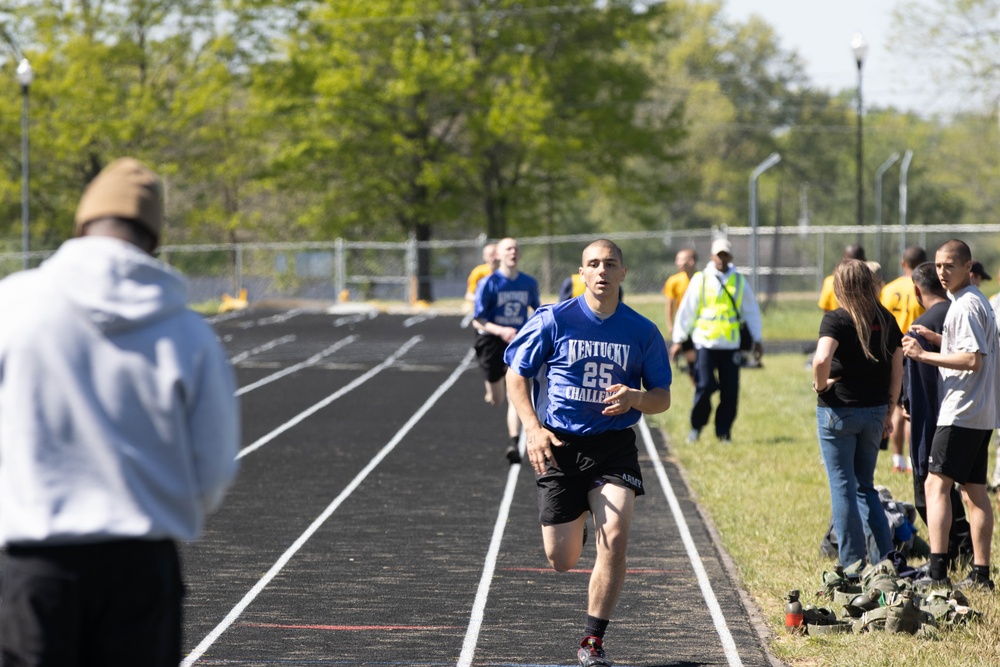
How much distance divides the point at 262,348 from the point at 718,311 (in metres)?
16.6

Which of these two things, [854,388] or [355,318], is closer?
[854,388]

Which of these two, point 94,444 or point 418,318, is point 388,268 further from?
point 94,444

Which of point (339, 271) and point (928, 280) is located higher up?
point (928, 280)

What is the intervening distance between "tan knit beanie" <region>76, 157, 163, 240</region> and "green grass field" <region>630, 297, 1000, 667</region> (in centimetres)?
417

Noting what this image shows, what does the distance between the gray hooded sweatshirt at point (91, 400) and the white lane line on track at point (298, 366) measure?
54.5 feet

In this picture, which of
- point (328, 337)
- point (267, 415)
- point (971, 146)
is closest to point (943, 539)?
point (267, 415)

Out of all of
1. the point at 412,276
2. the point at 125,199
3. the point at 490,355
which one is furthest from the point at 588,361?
the point at 412,276

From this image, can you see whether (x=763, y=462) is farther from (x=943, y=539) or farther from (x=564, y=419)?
(x=564, y=419)

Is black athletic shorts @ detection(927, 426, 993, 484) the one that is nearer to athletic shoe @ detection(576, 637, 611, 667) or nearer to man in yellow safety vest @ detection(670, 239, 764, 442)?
athletic shoe @ detection(576, 637, 611, 667)

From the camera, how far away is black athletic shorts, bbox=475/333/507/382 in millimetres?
13312

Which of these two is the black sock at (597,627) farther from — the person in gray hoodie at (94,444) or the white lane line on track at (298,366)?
the white lane line on track at (298,366)

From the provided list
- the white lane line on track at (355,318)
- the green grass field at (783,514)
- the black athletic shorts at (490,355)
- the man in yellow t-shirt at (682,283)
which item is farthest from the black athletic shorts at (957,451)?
the white lane line on track at (355,318)

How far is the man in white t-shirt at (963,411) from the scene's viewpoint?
7.58 metres

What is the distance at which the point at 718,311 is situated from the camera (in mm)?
14055
